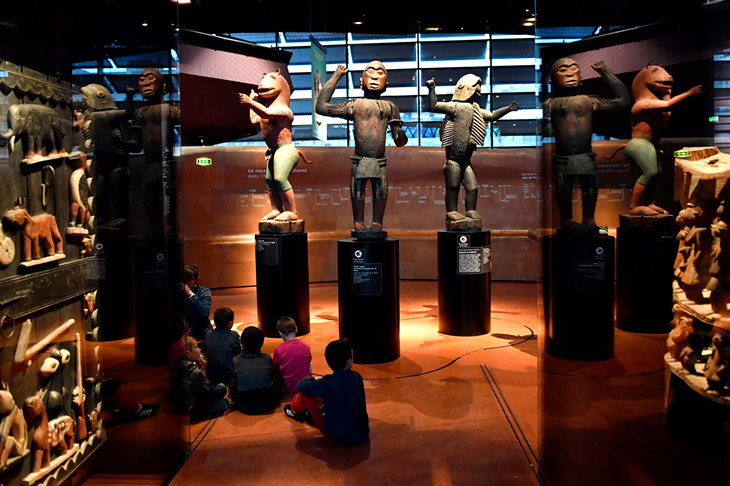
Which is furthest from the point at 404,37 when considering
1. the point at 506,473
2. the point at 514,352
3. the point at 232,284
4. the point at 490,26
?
the point at 506,473

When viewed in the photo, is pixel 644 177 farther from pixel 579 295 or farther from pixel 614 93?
pixel 579 295

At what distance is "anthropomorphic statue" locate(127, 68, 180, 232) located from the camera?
7.43 ft

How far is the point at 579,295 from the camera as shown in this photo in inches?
82.0

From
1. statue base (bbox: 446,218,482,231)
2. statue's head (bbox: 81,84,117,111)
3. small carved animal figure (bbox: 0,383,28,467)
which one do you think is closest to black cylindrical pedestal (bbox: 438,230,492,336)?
statue base (bbox: 446,218,482,231)

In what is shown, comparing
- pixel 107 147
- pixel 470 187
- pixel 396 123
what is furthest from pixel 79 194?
pixel 470 187

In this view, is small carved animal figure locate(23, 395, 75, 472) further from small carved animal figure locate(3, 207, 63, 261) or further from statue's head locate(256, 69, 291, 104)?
statue's head locate(256, 69, 291, 104)

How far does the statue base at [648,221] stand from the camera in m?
1.55

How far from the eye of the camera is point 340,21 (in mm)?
7754

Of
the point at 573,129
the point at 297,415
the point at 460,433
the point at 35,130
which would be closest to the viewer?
the point at 35,130

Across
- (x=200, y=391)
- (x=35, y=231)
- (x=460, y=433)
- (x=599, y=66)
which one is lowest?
(x=460, y=433)

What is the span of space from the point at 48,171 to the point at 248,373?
201 cm

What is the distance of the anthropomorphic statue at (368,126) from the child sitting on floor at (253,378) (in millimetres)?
1680

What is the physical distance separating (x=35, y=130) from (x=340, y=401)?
6.28 feet

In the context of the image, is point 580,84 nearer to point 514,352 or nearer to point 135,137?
point 135,137
